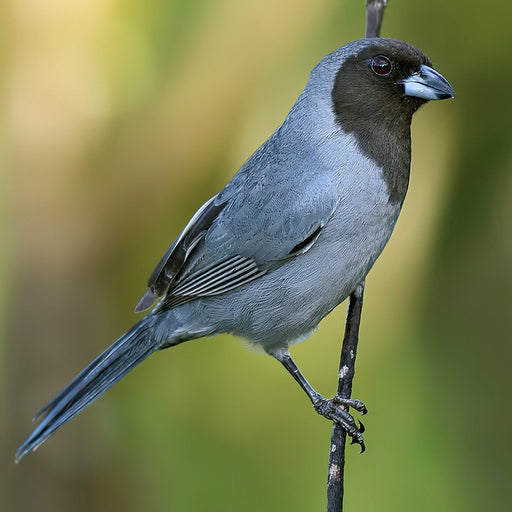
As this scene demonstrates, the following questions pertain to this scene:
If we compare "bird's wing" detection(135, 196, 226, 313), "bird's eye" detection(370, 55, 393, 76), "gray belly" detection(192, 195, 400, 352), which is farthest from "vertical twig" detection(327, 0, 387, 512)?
"bird's wing" detection(135, 196, 226, 313)

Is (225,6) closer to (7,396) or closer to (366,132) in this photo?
(366,132)

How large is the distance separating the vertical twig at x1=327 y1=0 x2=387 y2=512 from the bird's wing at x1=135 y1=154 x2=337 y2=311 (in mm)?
358

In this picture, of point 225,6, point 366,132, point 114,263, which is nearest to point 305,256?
point 366,132

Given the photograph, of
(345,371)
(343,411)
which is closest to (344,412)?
(343,411)

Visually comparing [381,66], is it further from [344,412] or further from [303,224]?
[344,412]

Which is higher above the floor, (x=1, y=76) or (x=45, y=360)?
(x=1, y=76)

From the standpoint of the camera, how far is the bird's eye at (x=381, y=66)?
3.52m

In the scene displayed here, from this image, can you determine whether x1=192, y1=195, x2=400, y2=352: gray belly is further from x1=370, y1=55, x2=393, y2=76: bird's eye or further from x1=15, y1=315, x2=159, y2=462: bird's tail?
x1=370, y1=55, x2=393, y2=76: bird's eye

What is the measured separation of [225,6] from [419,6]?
1.33 m

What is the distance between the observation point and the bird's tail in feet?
12.2

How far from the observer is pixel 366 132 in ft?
11.4

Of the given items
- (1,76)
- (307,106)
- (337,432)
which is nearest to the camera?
(337,432)

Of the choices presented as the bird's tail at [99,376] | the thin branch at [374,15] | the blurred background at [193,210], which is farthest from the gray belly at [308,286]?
the blurred background at [193,210]

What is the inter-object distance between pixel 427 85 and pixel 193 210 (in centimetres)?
265
